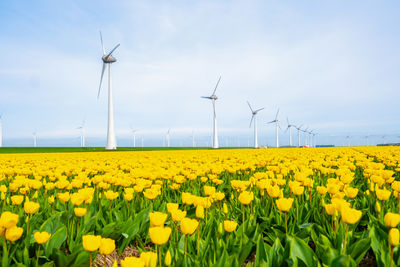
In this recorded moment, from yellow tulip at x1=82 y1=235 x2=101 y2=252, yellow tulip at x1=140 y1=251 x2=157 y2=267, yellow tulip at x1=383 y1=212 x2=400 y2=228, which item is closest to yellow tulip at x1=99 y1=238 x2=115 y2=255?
yellow tulip at x1=82 y1=235 x2=101 y2=252

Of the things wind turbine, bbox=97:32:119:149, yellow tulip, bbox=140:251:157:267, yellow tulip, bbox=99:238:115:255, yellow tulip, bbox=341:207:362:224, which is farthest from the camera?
wind turbine, bbox=97:32:119:149

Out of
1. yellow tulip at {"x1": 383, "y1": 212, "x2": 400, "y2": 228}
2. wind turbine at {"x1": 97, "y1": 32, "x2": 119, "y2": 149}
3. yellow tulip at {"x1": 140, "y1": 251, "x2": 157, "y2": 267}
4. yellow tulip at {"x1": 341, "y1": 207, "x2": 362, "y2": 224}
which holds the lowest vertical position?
yellow tulip at {"x1": 140, "y1": 251, "x2": 157, "y2": 267}

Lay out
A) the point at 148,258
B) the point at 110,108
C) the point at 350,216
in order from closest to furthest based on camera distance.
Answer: the point at 148,258, the point at 350,216, the point at 110,108

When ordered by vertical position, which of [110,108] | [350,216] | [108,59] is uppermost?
[108,59]

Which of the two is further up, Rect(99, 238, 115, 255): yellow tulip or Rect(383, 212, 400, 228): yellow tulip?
Rect(383, 212, 400, 228): yellow tulip

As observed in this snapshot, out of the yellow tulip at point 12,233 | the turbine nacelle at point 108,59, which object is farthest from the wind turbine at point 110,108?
the yellow tulip at point 12,233

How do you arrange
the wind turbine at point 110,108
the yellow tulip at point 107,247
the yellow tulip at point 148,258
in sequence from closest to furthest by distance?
the yellow tulip at point 148,258 < the yellow tulip at point 107,247 < the wind turbine at point 110,108

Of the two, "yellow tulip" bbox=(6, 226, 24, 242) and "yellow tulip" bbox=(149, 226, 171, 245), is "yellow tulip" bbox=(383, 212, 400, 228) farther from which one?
"yellow tulip" bbox=(6, 226, 24, 242)

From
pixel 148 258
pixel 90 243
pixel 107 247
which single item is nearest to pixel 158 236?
pixel 148 258

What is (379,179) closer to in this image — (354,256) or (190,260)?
(354,256)

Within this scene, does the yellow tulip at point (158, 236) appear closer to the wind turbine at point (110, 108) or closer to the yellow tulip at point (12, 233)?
the yellow tulip at point (12, 233)

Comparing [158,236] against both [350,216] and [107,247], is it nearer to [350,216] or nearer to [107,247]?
[107,247]

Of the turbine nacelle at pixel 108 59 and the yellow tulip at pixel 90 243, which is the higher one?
the turbine nacelle at pixel 108 59

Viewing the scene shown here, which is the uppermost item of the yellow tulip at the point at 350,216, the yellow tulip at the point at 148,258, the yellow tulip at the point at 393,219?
the yellow tulip at the point at 350,216
